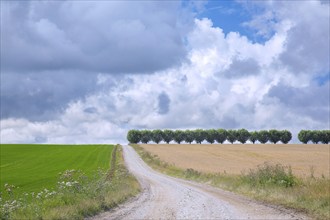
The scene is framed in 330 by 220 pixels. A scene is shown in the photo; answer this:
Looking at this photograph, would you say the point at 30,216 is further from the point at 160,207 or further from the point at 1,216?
the point at 160,207

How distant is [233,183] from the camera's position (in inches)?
1330

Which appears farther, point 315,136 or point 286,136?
point 286,136

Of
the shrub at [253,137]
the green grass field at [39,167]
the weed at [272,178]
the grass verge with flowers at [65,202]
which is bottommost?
the green grass field at [39,167]

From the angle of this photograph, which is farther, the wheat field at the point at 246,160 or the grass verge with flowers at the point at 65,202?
the wheat field at the point at 246,160

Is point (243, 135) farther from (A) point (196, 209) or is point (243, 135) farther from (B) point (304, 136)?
(A) point (196, 209)

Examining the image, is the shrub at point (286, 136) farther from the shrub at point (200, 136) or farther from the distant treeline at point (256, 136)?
the shrub at point (200, 136)

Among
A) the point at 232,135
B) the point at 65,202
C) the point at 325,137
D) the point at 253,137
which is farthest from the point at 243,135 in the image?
the point at 65,202

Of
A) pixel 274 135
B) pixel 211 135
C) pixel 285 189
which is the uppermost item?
pixel 274 135

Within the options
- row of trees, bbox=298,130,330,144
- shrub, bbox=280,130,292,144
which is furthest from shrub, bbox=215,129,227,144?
row of trees, bbox=298,130,330,144

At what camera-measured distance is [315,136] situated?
18700 cm

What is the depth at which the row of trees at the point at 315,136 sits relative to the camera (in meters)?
186

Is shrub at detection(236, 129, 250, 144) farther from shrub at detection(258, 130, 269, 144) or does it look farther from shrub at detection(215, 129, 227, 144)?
shrub at detection(215, 129, 227, 144)

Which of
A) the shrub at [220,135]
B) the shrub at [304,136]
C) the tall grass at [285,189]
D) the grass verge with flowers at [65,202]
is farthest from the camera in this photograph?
the shrub at [220,135]

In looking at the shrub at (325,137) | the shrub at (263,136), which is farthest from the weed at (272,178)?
the shrub at (263,136)
